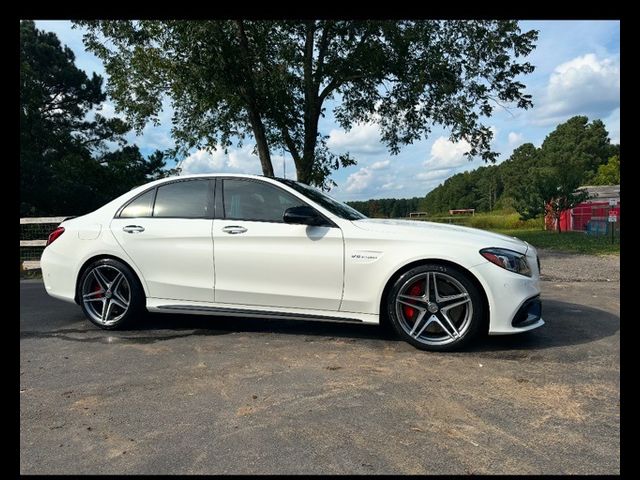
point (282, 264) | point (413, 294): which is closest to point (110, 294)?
point (282, 264)

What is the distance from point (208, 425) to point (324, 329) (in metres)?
2.25

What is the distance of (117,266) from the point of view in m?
4.80

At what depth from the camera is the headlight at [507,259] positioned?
393cm

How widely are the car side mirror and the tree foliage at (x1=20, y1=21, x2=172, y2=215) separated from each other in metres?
14.5

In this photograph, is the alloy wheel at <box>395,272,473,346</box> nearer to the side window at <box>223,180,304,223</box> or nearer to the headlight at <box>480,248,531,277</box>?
the headlight at <box>480,248,531,277</box>

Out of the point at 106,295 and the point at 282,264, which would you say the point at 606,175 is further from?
the point at 106,295

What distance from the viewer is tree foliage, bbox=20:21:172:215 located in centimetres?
1877

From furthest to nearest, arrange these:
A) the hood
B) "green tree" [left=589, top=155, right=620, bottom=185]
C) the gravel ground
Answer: "green tree" [left=589, top=155, right=620, bottom=185] → the gravel ground → the hood

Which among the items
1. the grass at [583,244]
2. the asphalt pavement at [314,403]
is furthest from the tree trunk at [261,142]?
the grass at [583,244]

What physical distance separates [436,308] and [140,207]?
126 inches

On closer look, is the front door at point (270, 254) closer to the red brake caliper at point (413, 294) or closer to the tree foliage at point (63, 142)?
the red brake caliper at point (413, 294)

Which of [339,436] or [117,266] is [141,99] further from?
[339,436]

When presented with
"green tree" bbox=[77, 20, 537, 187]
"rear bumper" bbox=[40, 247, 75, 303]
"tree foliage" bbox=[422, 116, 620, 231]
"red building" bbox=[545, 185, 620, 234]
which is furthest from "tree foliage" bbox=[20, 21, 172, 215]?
"red building" bbox=[545, 185, 620, 234]
